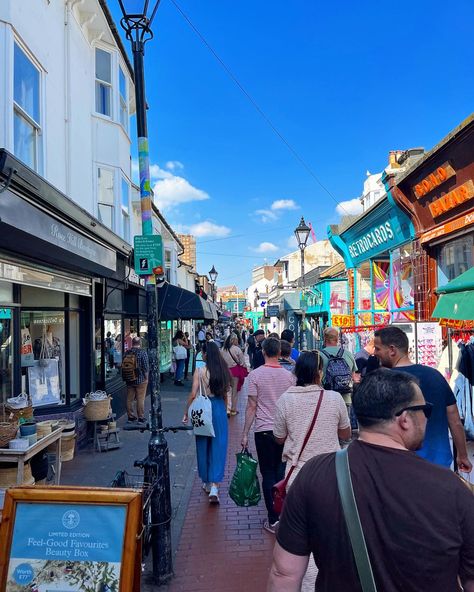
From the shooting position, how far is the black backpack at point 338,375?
624cm

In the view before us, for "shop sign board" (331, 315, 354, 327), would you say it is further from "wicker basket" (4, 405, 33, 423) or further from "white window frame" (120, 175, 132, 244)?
"wicker basket" (4, 405, 33, 423)

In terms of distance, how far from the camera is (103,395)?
8.04 metres

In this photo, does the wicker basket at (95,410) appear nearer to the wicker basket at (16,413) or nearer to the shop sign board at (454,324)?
the wicker basket at (16,413)

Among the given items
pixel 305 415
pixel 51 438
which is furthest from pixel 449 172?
pixel 51 438

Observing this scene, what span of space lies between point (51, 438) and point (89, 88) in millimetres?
7364

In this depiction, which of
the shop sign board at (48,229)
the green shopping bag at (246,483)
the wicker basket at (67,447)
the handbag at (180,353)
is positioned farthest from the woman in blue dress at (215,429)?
the handbag at (180,353)

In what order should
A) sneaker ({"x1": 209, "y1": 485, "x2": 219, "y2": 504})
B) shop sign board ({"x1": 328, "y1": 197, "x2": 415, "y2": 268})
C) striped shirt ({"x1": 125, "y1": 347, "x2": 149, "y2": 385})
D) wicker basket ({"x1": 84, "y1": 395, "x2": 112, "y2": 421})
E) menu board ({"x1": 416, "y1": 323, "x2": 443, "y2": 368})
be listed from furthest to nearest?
shop sign board ({"x1": 328, "y1": 197, "x2": 415, "y2": 268}) → striped shirt ({"x1": 125, "y1": 347, "x2": 149, "y2": 385}) → wicker basket ({"x1": 84, "y1": 395, "x2": 112, "y2": 421}) → menu board ({"x1": 416, "y1": 323, "x2": 443, "y2": 368}) → sneaker ({"x1": 209, "y1": 485, "x2": 219, "y2": 504})

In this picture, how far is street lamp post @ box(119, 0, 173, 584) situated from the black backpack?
9.22 feet

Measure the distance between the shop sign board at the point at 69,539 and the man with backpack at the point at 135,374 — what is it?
6.73m

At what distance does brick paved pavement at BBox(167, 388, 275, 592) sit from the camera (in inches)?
149

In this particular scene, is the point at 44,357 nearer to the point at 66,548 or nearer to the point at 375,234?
the point at 66,548

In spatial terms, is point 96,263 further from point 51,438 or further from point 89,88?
point 89,88

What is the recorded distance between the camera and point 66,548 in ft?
8.93

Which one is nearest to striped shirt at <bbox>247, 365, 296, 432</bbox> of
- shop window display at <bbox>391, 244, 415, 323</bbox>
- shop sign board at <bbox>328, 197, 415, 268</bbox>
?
shop window display at <bbox>391, 244, 415, 323</bbox>
